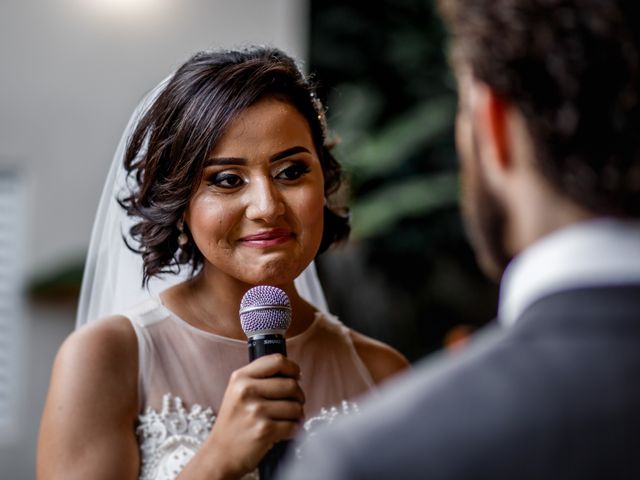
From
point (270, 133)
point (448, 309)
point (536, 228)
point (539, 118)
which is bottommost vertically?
point (448, 309)

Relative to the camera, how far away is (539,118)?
1240 millimetres

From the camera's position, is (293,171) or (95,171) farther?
(95,171)

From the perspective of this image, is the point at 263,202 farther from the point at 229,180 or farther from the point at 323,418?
the point at 323,418

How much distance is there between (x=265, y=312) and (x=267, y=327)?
4 centimetres

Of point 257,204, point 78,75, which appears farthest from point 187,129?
point 78,75

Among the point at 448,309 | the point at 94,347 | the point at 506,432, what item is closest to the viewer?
the point at 506,432

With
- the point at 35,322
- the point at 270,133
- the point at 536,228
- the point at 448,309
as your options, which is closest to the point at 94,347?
the point at 270,133

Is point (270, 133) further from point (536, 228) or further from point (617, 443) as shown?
point (617, 443)

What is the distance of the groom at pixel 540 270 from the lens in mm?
1103

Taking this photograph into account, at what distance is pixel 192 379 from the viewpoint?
2479mm

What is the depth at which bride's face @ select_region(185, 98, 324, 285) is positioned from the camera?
231cm

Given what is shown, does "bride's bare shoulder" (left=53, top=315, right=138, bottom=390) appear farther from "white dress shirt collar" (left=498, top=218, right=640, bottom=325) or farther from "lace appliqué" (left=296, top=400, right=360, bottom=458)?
"white dress shirt collar" (left=498, top=218, right=640, bottom=325)

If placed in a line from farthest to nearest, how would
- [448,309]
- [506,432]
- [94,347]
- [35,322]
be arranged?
[448,309] → [35,322] → [94,347] → [506,432]

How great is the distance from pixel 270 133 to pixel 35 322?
21.7 feet
